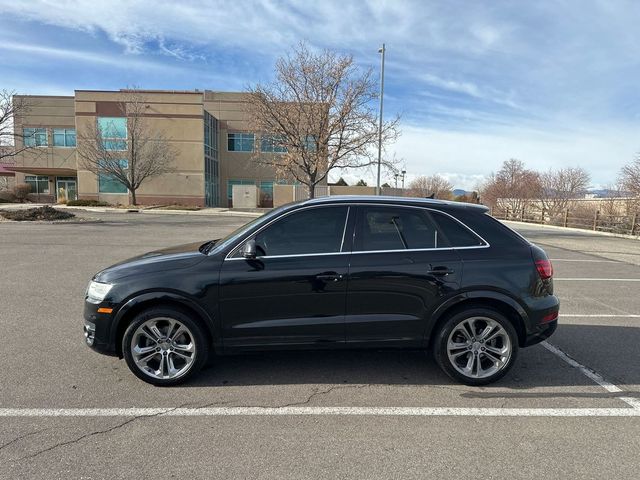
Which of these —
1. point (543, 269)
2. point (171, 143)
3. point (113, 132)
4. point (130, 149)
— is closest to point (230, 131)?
point (171, 143)

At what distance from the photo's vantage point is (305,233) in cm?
382

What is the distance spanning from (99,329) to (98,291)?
34 cm

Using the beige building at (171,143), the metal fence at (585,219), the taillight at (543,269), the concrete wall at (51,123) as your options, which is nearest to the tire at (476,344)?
the taillight at (543,269)

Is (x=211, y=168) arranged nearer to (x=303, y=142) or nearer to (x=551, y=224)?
(x=303, y=142)

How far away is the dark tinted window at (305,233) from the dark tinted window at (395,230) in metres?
0.21

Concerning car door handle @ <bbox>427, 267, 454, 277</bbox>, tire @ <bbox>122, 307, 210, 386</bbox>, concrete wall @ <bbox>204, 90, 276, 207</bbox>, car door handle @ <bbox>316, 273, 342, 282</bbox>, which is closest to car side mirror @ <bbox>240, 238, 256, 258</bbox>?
car door handle @ <bbox>316, 273, 342, 282</bbox>

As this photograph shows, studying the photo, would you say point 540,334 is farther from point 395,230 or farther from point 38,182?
point 38,182

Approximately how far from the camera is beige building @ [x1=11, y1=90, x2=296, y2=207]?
37469 mm

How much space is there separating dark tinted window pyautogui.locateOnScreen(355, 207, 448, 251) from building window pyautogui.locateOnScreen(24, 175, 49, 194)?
52.3 metres

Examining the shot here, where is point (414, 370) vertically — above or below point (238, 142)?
below

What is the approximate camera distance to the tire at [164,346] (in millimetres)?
3645

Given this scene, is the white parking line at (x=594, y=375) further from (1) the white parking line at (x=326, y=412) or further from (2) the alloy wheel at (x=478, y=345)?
(2) the alloy wheel at (x=478, y=345)

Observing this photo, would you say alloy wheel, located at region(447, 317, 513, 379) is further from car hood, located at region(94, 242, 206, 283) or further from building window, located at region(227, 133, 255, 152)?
building window, located at region(227, 133, 255, 152)

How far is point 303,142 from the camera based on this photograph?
70.5 ft
